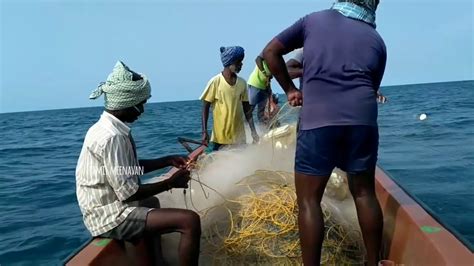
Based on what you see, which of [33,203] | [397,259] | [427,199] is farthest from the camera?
[33,203]

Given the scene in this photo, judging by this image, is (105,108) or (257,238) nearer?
(105,108)

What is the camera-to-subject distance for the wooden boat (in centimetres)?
270

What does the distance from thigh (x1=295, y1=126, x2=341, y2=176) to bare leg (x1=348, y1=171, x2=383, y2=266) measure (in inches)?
9.5

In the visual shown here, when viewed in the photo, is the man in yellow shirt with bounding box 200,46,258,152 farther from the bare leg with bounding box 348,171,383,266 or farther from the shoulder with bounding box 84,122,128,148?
the bare leg with bounding box 348,171,383,266

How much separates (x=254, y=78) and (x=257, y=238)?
11.2 ft

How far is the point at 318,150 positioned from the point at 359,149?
0.79ft

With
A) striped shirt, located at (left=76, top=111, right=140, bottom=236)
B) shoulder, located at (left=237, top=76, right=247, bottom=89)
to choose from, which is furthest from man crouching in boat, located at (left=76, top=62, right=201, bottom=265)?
shoulder, located at (left=237, top=76, right=247, bottom=89)

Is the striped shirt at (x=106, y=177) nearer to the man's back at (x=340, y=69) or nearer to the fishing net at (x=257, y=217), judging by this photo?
the fishing net at (x=257, y=217)

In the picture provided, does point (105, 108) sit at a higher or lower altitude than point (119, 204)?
higher

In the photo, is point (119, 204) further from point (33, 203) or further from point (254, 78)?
point (33, 203)

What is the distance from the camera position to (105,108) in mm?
3150

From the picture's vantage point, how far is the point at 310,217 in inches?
109

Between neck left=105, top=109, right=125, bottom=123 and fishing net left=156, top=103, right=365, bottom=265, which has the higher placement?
neck left=105, top=109, right=125, bottom=123

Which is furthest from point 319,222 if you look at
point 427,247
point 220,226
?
point 220,226
